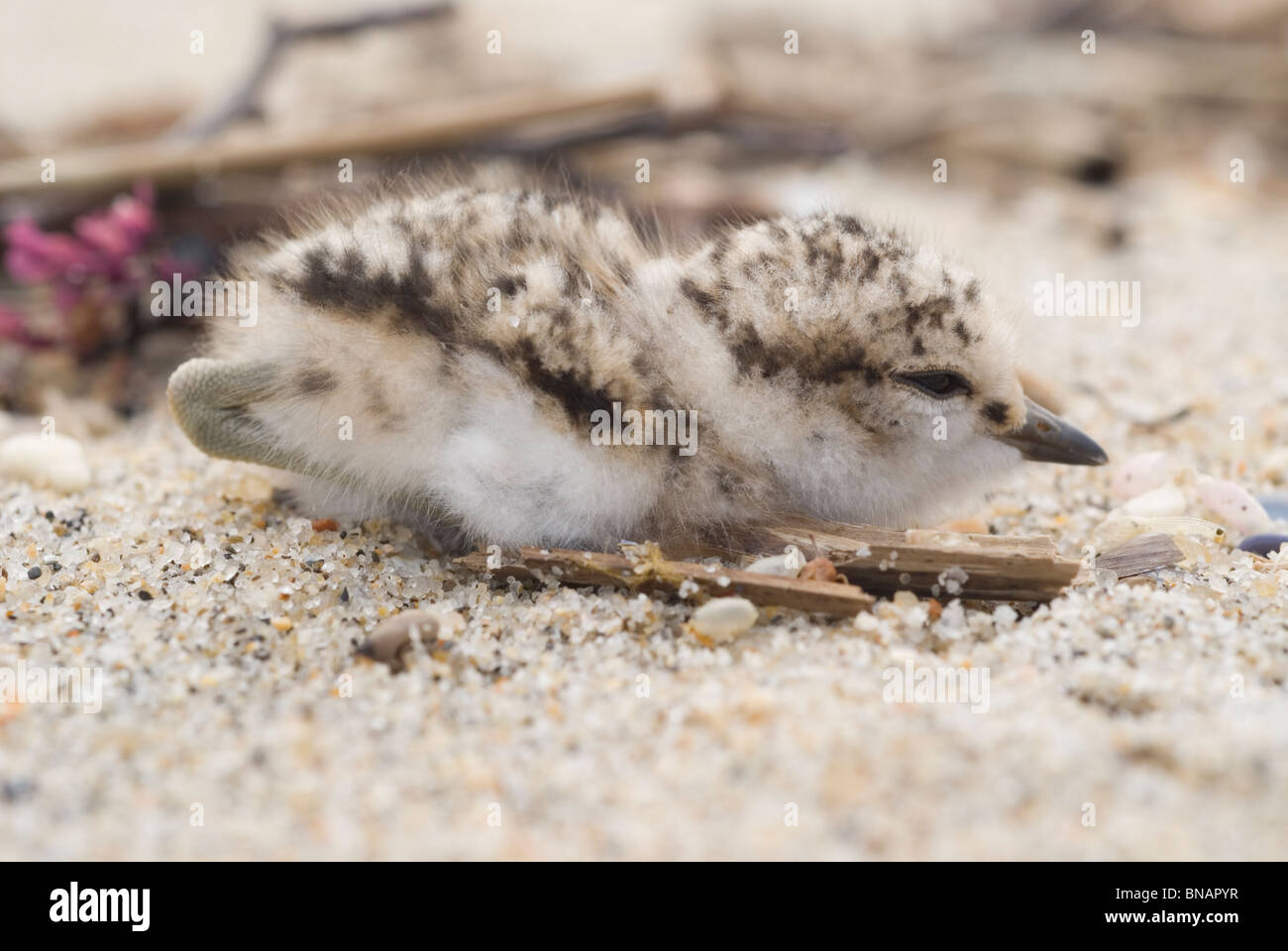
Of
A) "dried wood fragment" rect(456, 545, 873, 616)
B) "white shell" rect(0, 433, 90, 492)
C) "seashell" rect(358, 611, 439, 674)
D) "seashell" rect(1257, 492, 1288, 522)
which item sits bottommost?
"seashell" rect(358, 611, 439, 674)

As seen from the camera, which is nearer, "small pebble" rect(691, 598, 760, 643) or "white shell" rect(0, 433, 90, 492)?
"small pebble" rect(691, 598, 760, 643)

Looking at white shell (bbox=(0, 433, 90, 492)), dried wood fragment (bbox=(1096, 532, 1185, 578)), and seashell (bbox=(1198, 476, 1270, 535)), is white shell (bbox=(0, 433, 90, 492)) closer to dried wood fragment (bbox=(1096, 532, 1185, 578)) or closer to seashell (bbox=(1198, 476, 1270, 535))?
dried wood fragment (bbox=(1096, 532, 1185, 578))


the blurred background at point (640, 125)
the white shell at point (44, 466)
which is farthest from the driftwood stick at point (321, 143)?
the white shell at point (44, 466)

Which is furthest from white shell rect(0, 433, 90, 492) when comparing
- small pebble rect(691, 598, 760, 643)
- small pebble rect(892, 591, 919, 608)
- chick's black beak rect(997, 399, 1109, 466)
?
chick's black beak rect(997, 399, 1109, 466)

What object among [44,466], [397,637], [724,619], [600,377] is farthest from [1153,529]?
[44,466]

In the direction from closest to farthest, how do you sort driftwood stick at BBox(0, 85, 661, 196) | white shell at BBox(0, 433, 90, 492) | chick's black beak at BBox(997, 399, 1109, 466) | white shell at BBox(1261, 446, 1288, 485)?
chick's black beak at BBox(997, 399, 1109, 466), white shell at BBox(0, 433, 90, 492), white shell at BBox(1261, 446, 1288, 485), driftwood stick at BBox(0, 85, 661, 196)

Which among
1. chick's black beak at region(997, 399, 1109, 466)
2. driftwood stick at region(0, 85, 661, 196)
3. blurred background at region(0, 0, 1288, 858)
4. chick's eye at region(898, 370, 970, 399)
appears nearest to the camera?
blurred background at region(0, 0, 1288, 858)

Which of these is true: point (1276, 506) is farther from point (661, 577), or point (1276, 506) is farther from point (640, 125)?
point (640, 125)
